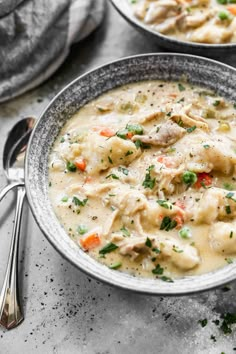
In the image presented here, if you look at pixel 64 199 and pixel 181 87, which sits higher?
pixel 181 87

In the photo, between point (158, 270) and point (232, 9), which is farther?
point (232, 9)

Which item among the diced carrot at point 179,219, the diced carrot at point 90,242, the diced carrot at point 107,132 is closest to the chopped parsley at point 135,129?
the diced carrot at point 107,132

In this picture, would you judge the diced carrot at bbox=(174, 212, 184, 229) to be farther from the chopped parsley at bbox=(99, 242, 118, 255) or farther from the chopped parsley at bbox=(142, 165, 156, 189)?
the chopped parsley at bbox=(99, 242, 118, 255)

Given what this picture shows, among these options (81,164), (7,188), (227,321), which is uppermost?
(81,164)

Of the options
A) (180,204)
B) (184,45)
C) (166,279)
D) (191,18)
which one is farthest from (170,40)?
(166,279)

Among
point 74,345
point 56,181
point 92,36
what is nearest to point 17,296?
point 74,345

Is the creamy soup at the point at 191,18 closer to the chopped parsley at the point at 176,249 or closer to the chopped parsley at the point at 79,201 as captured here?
the chopped parsley at the point at 79,201

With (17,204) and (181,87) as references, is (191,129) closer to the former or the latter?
(181,87)

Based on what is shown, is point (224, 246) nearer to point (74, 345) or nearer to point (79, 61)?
point (74, 345)
